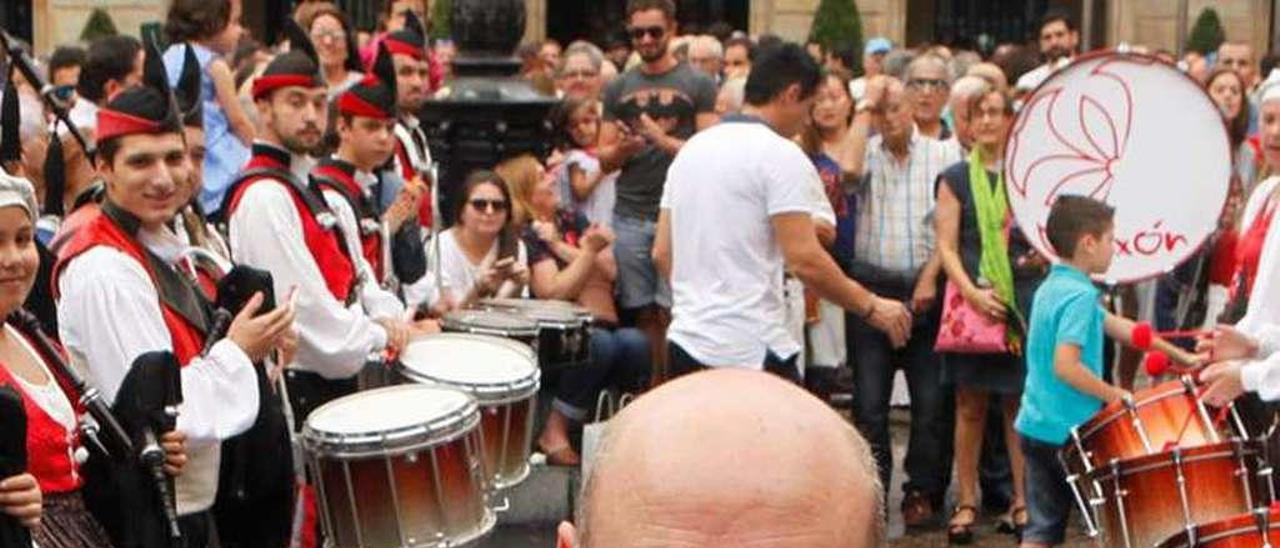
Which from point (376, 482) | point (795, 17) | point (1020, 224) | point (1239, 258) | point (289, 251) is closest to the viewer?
point (376, 482)

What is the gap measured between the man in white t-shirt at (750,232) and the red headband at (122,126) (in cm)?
239

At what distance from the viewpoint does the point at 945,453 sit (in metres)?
10.4

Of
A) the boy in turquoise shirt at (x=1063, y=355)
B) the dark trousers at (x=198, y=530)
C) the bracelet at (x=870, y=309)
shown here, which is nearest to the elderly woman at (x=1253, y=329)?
the boy in turquoise shirt at (x=1063, y=355)

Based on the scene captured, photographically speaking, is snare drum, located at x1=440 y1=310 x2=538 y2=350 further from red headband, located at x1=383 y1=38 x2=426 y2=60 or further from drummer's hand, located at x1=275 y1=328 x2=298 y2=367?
red headband, located at x1=383 y1=38 x2=426 y2=60

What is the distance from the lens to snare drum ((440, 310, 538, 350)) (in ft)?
27.7

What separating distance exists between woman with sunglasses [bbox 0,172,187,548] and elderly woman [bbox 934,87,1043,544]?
4.91 m

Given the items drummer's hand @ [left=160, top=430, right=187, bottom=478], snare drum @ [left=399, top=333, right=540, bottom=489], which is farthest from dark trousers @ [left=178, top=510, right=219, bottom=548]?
snare drum @ [left=399, top=333, right=540, bottom=489]

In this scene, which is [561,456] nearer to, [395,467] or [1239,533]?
[395,467]

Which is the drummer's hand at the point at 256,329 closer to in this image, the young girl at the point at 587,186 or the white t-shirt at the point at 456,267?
the white t-shirt at the point at 456,267

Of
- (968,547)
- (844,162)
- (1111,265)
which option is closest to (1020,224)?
(1111,265)

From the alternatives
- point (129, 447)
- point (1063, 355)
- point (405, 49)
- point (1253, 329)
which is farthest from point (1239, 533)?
point (405, 49)

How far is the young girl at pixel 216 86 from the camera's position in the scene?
10.7 meters

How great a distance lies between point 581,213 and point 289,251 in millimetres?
4419

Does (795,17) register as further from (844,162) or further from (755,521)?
(755,521)
